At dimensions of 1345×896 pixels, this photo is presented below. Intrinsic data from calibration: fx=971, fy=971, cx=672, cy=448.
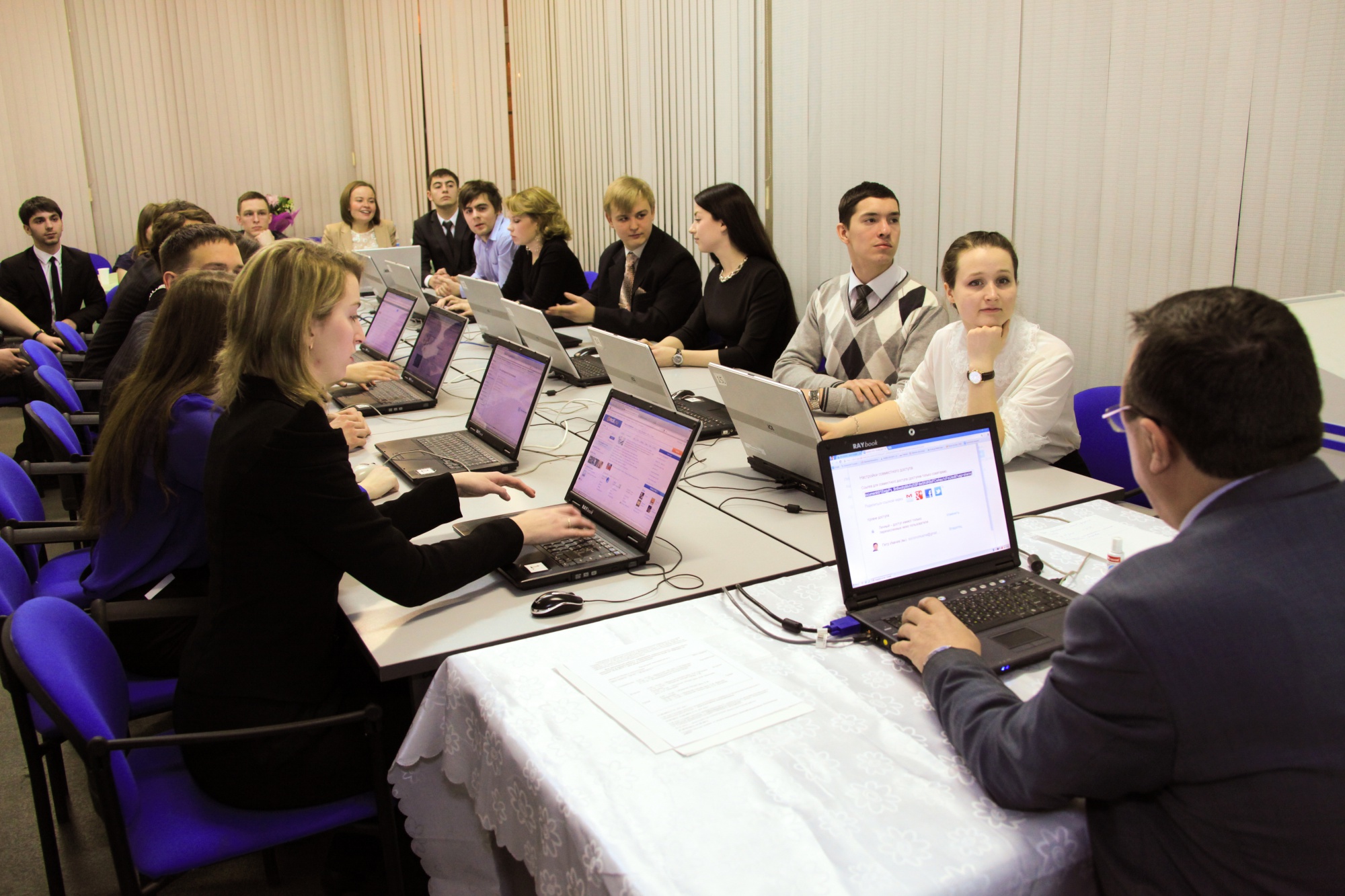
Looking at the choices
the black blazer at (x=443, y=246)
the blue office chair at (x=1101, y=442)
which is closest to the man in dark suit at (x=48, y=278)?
the black blazer at (x=443, y=246)

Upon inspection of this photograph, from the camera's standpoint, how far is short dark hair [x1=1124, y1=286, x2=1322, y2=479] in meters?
0.99

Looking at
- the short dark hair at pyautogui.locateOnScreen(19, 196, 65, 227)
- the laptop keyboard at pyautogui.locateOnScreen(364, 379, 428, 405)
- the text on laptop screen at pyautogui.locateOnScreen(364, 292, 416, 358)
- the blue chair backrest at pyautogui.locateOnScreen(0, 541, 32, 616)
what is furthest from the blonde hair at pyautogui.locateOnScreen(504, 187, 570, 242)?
the blue chair backrest at pyautogui.locateOnScreen(0, 541, 32, 616)

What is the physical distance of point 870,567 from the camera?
5.39 ft

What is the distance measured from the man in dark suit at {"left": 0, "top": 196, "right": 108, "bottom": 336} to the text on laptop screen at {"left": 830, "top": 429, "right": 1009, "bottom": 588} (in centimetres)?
554

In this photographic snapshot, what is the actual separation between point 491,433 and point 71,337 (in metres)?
3.76

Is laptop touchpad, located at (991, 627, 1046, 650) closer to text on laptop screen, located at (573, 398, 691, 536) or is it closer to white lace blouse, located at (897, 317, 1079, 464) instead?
text on laptop screen, located at (573, 398, 691, 536)

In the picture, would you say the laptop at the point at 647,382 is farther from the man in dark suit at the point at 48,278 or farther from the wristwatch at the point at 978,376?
the man in dark suit at the point at 48,278

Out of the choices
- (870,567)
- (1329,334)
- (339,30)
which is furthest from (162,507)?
(339,30)

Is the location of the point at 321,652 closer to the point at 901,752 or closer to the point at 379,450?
the point at 901,752

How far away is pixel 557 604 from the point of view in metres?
1.75

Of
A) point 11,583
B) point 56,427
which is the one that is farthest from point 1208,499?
point 56,427

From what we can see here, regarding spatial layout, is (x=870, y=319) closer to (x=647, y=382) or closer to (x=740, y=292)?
(x=740, y=292)

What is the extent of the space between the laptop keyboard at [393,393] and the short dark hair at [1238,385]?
280cm

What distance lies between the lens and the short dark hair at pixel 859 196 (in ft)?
10.9
